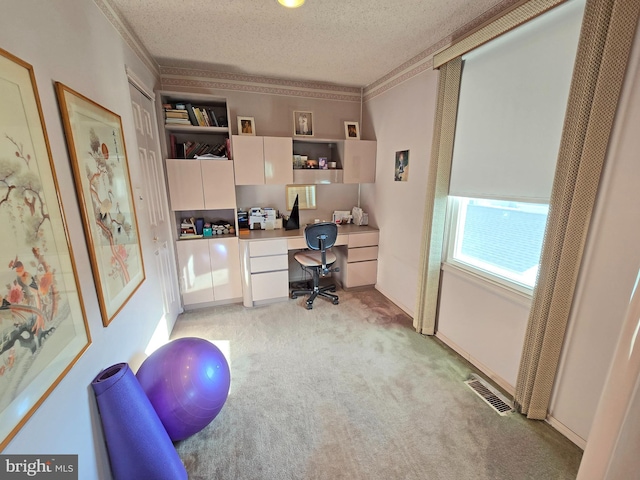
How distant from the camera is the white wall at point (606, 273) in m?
1.21

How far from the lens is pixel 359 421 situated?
167cm

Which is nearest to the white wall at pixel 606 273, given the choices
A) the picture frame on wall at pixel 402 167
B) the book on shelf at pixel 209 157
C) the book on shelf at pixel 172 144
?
the picture frame on wall at pixel 402 167

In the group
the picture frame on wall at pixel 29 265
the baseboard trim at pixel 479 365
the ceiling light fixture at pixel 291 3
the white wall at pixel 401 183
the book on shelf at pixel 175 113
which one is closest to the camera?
the picture frame on wall at pixel 29 265

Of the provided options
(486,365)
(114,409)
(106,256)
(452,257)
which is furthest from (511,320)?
(106,256)

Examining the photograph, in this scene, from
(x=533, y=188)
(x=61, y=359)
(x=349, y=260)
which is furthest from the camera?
(x=349, y=260)

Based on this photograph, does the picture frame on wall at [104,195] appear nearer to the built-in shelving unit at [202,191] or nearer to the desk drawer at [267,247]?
the built-in shelving unit at [202,191]

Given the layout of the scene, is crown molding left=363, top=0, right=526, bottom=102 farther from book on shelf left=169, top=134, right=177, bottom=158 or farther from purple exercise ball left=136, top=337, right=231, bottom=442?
purple exercise ball left=136, top=337, right=231, bottom=442

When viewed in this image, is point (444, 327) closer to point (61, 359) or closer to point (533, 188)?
point (533, 188)

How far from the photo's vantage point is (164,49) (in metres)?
2.35

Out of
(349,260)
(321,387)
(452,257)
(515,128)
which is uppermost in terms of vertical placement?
(515,128)

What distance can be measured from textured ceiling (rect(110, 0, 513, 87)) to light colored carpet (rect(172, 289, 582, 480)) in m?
2.55

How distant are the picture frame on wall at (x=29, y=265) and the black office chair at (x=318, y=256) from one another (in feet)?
6.81

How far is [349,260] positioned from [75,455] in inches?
110

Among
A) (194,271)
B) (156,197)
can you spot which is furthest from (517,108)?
(194,271)
